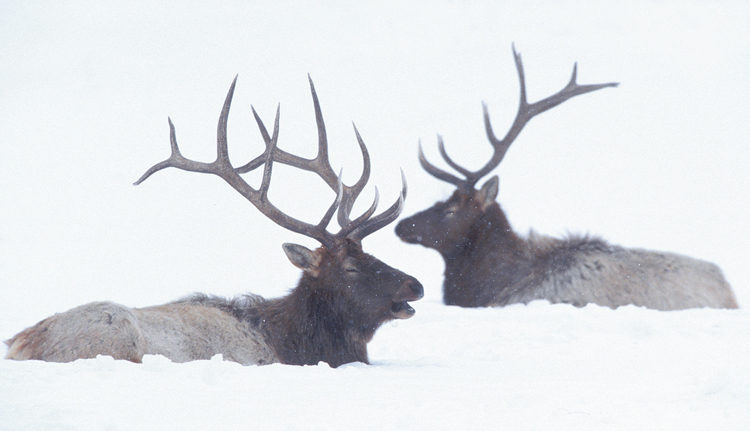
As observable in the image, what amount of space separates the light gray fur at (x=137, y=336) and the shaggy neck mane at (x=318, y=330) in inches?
8.1

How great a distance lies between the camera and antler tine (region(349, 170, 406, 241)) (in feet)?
16.7

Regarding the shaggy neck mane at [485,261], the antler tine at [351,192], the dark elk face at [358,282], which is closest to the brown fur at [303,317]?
the dark elk face at [358,282]

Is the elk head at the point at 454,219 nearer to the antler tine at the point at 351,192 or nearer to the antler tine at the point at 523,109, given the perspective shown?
the antler tine at the point at 523,109

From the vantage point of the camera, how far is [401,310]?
4996 mm

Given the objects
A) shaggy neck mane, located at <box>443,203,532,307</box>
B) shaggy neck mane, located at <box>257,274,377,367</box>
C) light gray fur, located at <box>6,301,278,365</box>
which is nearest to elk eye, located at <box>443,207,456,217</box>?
shaggy neck mane, located at <box>443,203,532,307</box>

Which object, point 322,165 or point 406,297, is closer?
point 406,297

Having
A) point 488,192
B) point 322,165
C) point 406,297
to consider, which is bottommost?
point 406,297

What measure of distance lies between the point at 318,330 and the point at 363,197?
56.3 feet

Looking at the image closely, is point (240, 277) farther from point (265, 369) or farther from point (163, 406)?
point (163, 406)

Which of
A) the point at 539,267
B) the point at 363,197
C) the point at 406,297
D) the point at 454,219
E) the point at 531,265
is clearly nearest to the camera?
the point at 406,297

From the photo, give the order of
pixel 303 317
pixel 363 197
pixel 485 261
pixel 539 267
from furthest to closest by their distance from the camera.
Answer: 1. pixel 363 197
2. pixel 485 261
3. pixel 539 267
4. pixel 303 317

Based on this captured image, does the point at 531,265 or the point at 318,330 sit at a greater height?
the point at 531,265

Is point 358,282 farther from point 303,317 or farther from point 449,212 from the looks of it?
point 449,212

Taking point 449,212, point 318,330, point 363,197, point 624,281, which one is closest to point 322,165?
point 318,330
